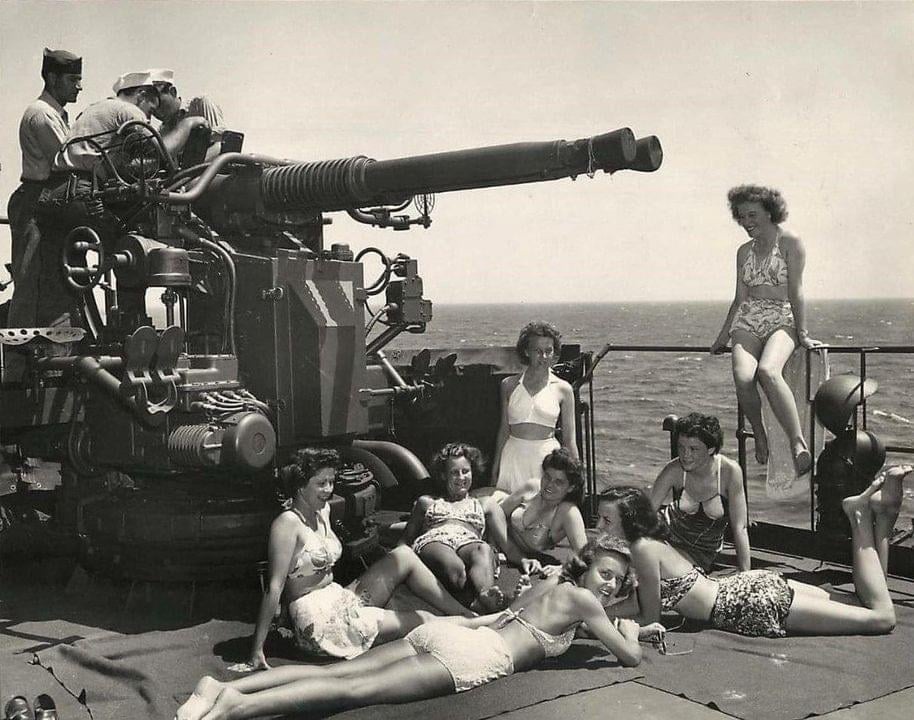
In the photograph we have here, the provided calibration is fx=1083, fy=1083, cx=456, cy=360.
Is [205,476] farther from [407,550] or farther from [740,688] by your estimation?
[740,688]

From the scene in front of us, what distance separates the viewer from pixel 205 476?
5895 millimetres

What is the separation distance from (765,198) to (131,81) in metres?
3.70

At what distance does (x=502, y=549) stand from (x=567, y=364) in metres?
1.88

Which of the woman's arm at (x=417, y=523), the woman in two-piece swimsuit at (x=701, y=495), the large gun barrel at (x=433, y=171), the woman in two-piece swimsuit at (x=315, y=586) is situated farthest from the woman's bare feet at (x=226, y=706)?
the large gun barrel at (x=433, y=171)

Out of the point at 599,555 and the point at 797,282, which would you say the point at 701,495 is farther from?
the point at 797,282

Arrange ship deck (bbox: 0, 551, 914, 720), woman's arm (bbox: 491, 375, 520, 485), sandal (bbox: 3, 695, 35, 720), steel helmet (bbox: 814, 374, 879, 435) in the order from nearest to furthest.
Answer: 1. sandal (bbox: 3, 695, 35, 720)
2. ship deck (bbox: 0, 551, 914, 720)
3. steel helmet (bbox: 814, 374, 879, 435)
4. woman's arm (bbox: 491, 375, 520, 485)

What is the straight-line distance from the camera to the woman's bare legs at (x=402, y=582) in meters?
5.15

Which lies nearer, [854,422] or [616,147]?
[616,147]

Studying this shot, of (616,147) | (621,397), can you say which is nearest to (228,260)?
(616,147)

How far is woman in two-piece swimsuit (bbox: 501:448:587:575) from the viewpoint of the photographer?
5621 mm

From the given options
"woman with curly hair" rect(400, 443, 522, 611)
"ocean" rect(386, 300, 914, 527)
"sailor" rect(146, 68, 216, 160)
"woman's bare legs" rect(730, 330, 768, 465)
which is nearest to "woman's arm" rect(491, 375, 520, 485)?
"woman with curly hair" rect(400, 443, 522, 611)

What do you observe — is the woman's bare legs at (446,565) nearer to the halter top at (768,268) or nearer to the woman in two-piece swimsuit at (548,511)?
the woman in two-piece swimsuit at (548,511)

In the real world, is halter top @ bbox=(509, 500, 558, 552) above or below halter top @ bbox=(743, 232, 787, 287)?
below

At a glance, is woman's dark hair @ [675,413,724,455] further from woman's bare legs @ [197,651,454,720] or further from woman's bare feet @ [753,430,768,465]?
woman's bare legs @ [197,651,454,720]
